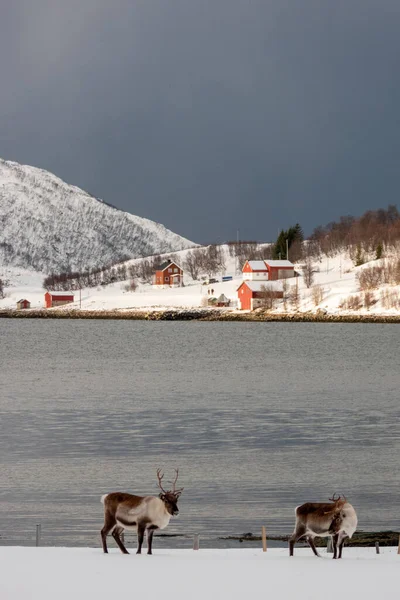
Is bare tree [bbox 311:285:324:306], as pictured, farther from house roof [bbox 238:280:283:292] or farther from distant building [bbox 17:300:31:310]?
distant building [bbox 17:300:31:310]

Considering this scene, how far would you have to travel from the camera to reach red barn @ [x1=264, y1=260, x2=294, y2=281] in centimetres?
13162

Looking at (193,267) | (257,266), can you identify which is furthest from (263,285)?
(193,267)

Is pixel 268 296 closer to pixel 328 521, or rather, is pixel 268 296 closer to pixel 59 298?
pixel 59 298

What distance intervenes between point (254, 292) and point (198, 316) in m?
9.31

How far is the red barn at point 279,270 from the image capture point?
13162 centimetres

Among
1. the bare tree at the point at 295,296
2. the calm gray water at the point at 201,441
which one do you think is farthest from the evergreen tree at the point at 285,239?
the calm gray water at the point at 201,441

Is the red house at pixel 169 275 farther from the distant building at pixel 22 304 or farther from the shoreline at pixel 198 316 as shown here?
the distant building at pixel 22 304

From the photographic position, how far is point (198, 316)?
12769cm

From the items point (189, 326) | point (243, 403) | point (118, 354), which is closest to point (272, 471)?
point (243, 403)

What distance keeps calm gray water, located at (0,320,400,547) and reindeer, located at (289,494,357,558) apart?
406cm

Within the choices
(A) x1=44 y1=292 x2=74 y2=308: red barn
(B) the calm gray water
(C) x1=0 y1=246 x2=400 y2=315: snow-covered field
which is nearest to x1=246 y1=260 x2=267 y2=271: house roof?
(C) x1=0 y1=246 x2=400 y2=315: snow-covered field

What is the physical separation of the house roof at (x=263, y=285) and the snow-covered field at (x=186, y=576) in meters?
114

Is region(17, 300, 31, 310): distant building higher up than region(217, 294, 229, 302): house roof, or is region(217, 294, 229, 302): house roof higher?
region(17, 300, 31, 310): distant building

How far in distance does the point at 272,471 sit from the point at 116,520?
10.5 metres
